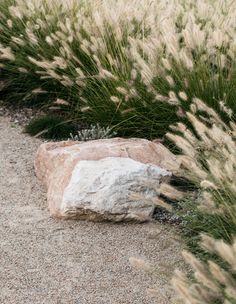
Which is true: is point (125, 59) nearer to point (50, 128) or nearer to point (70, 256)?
point (50, 128)

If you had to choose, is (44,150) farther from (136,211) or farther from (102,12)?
(102,12)

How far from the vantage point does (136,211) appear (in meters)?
4.40

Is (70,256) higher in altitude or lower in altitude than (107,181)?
lower

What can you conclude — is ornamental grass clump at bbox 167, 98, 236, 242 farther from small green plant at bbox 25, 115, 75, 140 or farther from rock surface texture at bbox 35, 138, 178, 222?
small green plant at bbox 25, 115, 75, 140

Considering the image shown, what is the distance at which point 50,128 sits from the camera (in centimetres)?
591

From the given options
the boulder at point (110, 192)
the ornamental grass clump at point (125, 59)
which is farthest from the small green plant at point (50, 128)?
the boulder at point (110, 192)

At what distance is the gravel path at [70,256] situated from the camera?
3.65m

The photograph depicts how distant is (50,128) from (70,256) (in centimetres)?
204

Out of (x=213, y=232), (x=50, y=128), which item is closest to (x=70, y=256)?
(x=213, y=232)

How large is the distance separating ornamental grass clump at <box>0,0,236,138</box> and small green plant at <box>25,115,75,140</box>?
0.20 meters

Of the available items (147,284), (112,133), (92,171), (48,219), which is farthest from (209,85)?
(147,284)

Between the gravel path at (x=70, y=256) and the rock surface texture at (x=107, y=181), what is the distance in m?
0.09

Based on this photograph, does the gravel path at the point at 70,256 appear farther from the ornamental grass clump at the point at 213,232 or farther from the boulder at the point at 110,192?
the ornamental grass clump at the point at 213,232

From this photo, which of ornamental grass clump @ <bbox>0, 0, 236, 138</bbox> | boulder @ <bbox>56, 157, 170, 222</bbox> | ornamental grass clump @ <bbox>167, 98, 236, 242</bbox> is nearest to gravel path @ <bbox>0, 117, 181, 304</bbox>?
boulder @ <bbox>56, 157, 170, 222</bbox>
